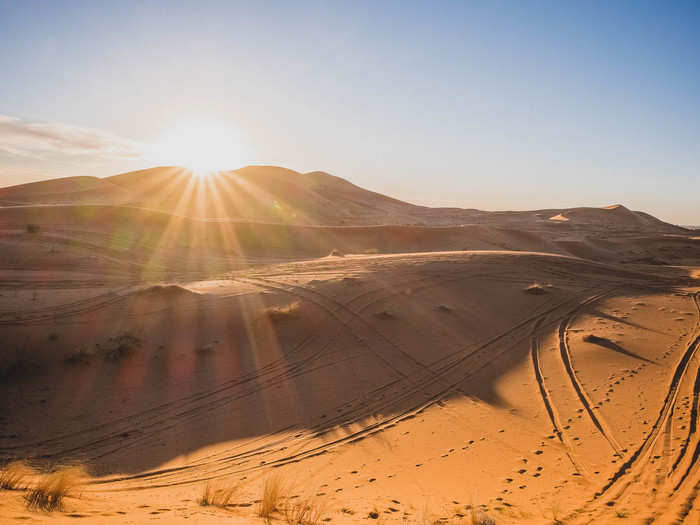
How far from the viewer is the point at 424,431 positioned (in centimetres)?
650

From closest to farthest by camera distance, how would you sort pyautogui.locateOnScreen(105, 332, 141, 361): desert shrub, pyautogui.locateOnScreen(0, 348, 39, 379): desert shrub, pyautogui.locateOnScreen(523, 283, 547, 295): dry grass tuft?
1. pyautogui.locateOnScreen(0, 348, 39, 379): desert shrub
2. pyautogui.locateOnScreen(105, 332, 141, 361): desert shrub
3. pyautogui.locateOnScreen(523, 283, 547, 295): dry grass tuft

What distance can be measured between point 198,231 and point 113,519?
22697mm

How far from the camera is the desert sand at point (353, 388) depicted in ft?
15.3

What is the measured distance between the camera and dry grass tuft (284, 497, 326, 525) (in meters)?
3.89

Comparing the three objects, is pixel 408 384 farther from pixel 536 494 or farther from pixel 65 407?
pixel 65 407

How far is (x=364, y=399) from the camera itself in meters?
7.68

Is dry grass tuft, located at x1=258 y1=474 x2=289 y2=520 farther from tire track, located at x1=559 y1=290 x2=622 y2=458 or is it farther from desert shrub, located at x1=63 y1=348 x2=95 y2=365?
desert shrub, located at x1=63 y1=348 x2=95 y2=365

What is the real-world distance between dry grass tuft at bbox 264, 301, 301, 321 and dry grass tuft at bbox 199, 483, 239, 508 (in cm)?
578

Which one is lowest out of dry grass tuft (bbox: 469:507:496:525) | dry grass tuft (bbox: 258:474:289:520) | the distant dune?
dry grass tuft (bbox: 258:474:289:520)

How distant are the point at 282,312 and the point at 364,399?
3.82 m

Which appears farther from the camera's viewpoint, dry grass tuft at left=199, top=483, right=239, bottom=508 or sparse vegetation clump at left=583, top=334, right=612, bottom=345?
sparse vegetation clump at left=583, top=334, right=612, bottom=345

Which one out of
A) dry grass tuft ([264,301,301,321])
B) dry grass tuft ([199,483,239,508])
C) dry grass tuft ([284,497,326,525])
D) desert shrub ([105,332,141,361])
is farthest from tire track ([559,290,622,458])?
desert shrub ([105,332,141,361])

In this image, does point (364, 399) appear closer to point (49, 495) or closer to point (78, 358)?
point (49, 495)

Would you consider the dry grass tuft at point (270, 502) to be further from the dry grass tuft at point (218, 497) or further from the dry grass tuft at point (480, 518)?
the dry grass tuft at point (480, 518)
